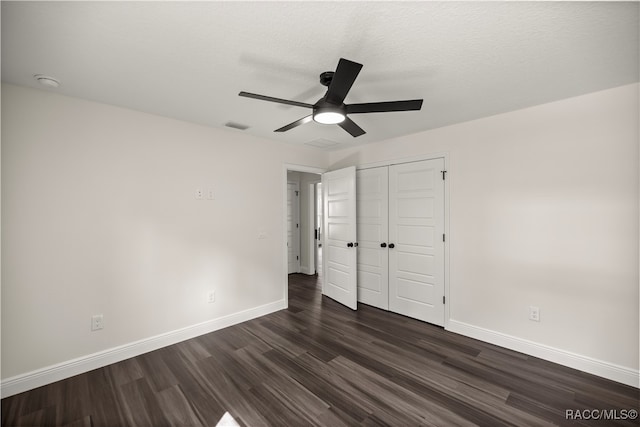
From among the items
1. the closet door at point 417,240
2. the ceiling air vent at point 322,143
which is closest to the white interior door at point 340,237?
the ceiling air vent at point 322,143

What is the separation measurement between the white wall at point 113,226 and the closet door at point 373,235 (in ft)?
5.21

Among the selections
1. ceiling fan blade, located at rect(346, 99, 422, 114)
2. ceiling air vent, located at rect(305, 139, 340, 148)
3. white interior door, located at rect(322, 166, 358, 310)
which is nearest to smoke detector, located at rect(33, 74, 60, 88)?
ceiling fan blade, located at rect(346, 99, 422, 114)

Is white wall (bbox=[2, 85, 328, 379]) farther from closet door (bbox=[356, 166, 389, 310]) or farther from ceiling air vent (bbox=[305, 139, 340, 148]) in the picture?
closet door (bbox=[356, 166, 389, 310])

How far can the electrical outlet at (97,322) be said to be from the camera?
8.13 feet

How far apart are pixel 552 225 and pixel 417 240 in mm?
1382

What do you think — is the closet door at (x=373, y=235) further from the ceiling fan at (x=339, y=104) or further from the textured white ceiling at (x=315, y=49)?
the ceiling fan at (x=339, y=104)

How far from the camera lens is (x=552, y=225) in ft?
8.44

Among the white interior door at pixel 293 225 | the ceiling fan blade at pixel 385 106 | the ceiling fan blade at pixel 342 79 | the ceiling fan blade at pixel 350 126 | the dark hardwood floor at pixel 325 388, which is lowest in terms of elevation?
the dark hardwood floor at pixel 325 388

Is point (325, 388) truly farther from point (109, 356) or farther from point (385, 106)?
point (385, 106)

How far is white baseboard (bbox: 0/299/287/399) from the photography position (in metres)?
2.15

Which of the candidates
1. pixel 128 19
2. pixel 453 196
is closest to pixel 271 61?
pixel 128 19

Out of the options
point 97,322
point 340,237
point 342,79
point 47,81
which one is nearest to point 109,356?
point 97,322

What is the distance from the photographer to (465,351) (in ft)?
9.09

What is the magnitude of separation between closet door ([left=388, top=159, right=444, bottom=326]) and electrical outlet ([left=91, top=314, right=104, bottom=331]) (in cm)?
333
